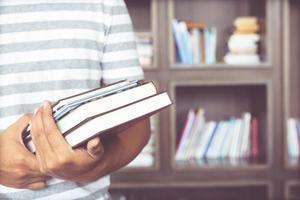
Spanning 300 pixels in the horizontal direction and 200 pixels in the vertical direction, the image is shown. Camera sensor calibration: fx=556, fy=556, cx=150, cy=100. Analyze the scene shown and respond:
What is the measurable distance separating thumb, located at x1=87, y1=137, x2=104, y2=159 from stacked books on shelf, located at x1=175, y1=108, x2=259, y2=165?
187cm

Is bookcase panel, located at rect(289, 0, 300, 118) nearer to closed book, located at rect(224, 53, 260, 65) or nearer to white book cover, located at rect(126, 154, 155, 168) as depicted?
closed book, located at rect(224, 53, 260, 65)

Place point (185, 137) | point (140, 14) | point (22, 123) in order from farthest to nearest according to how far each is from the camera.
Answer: point (140, 14)
point (185, 137)
point (22, 123)

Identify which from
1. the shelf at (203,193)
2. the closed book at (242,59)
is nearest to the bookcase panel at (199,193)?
the shelf at (203,193)

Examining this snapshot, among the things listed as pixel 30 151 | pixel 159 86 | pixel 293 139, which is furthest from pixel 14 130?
pixel 293 139

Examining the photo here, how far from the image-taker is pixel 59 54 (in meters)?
0.97

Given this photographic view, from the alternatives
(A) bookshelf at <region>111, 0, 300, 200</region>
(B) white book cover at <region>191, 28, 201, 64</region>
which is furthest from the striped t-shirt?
(B) white book cover at <region>191, 28, 201, 64</region>

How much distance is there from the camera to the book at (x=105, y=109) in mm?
711

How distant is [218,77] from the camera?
249cm

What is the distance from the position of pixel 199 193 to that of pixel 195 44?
79 cm

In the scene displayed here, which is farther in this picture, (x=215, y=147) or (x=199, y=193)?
(x=199, y=193)

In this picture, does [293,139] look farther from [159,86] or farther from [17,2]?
[17,2]

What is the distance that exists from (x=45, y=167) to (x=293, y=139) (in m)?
2.06

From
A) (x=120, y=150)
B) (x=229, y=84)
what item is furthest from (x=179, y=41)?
(x=120, y=150)

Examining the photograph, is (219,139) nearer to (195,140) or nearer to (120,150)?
(195,140)
